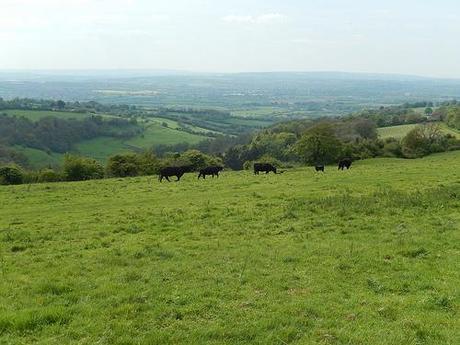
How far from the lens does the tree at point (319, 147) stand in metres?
58.4

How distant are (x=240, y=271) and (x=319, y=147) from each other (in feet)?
159

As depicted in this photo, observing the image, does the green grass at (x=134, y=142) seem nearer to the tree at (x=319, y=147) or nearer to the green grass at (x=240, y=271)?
the tree at (x=319, y=147)

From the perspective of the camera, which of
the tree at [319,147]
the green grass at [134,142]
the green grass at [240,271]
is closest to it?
the green grass at [240,271]

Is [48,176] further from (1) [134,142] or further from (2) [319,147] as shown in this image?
(1) [134,142]

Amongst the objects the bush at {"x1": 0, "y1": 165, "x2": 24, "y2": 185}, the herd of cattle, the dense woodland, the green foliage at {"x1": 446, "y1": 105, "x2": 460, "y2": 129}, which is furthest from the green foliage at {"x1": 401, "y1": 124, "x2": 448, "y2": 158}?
the bush at {"x1": 0, "y1": 165, "x2": 24, "y2": 185}

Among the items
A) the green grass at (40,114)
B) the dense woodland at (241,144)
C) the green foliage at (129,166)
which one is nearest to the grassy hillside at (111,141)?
the green grass at (40,114)

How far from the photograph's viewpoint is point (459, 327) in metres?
8.17

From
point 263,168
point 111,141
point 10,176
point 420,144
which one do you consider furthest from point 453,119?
point 111,141

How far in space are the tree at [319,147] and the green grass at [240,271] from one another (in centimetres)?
3527

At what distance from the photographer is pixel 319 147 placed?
58.6m

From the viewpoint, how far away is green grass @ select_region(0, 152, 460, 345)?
823 centimetres

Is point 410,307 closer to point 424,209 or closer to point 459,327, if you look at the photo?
point 459,327

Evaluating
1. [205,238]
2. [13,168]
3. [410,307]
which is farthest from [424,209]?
[13,168]

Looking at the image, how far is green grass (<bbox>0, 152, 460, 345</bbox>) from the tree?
35273 millimetres
